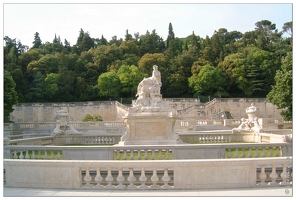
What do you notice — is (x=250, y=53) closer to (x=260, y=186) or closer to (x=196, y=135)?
(x=196, y=135)

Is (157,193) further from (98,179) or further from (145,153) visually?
(145,153)

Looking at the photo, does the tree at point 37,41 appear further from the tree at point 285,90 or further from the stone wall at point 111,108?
the tree at point 285,90

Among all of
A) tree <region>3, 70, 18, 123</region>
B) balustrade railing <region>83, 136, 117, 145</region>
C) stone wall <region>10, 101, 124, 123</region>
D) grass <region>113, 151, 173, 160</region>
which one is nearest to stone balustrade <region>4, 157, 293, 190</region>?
grass <region>113, 151, 173, 160</region>

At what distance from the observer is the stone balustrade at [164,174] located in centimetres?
855

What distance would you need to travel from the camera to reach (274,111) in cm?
5975

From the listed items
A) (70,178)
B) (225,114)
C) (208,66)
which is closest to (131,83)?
(208,66)

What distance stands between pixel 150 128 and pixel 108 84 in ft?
153

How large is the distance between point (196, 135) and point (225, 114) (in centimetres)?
3383

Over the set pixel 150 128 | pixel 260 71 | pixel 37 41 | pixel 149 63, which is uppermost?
pixel 37 41

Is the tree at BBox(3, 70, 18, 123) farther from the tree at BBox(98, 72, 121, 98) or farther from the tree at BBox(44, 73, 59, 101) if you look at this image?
the tree at BBox(98, 72, 121, 98)

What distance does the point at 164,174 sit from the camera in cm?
860

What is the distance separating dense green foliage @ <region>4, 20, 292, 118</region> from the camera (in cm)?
6369

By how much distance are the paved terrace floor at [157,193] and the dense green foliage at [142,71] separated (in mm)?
55126

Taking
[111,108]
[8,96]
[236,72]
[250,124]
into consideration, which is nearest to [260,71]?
[236,72]
